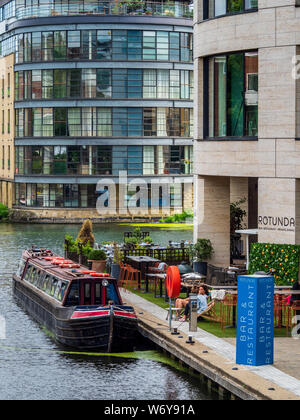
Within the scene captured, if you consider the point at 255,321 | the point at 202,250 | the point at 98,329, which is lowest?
the point at 98,329

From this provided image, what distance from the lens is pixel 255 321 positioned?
991 inches

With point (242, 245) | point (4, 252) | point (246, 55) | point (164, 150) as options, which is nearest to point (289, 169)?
point (246, 55)

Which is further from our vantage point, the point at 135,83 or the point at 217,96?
the point at 135,83

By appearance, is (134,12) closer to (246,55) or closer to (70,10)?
(70,10)

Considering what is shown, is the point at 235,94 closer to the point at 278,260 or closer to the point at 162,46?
the point at 278,260

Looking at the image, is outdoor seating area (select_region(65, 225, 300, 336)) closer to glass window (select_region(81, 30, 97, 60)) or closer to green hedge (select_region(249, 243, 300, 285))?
green hedge (select_region(249, 243, 300, 285))

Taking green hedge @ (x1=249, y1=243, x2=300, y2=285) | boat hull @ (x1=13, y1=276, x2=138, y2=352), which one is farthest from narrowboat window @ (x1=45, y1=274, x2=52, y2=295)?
green hedge @ (x1=249, y1=243, x2=300, y2=285)

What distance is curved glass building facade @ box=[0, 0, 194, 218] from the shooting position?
94.2 meters

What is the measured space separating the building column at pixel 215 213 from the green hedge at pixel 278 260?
17.6 feet

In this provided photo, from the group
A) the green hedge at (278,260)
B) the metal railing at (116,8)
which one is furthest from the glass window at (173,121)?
the green hedge at (278,260)

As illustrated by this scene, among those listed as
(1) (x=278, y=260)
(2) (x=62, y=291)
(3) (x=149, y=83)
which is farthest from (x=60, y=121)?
(2) (x=62, y=291)

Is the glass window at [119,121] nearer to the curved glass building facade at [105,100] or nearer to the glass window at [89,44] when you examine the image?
the curved glass building facade at [105,100]

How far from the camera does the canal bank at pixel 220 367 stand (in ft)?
75.4

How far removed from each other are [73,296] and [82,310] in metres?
1.83
